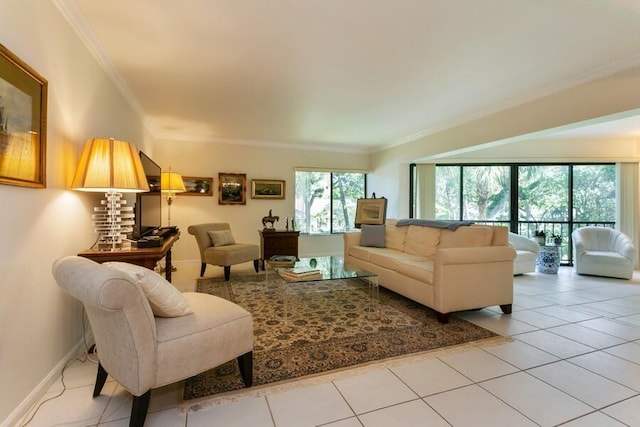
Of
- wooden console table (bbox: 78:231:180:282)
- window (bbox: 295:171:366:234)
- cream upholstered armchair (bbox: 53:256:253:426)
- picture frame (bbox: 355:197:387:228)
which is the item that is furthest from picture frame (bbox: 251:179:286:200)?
cream upholstered armchair (bbox: 53:256:253:426)

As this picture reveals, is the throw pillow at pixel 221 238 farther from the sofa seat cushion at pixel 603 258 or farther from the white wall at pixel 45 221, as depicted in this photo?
the sofa seat cushion at pixel 603 258

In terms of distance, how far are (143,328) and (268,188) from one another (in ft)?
15.8

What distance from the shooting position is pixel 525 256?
4898 mm

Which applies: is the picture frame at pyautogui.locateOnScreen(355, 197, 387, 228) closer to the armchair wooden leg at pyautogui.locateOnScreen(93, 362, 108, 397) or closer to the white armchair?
the white armchair

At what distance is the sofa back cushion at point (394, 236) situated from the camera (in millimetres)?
4359

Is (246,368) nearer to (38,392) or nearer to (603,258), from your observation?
→ (38,392)

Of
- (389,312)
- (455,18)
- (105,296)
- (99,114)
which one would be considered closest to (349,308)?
(389,312)

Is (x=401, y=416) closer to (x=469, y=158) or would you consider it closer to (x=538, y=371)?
(x=538, y=371)

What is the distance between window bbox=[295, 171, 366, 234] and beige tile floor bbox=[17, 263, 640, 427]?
14.9 ft

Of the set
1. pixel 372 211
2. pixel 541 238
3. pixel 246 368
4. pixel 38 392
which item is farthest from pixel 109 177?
pixel 541 238

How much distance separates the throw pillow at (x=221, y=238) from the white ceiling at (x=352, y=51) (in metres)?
1.76

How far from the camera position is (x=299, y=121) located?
4.71 metres

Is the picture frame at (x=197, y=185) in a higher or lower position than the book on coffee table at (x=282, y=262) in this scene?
higher

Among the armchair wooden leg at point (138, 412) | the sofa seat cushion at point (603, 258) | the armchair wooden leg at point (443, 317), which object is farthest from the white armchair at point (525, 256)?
the armchair wooden leg at point (138, 412)
